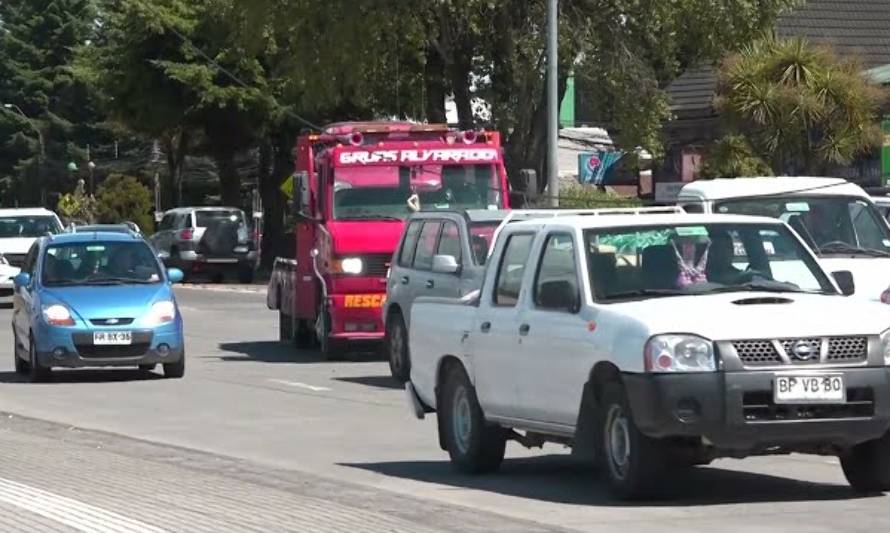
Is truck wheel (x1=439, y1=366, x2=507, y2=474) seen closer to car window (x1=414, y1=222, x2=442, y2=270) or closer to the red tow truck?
car window (x1=414, y1=222, x2=442, y2=270)

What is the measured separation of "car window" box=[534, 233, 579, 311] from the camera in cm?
1170

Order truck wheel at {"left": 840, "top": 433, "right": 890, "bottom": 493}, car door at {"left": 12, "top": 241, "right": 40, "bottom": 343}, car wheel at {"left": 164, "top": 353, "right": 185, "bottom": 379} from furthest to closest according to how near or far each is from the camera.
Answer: car door at {"left": 12, "top": 241, "right": 40, "bottom": 343}, car wheel at {"left": 164, "top": 353, "right": 185, "bottom": 379}, truck wheel at {"left": 840, "top": 433, "right": 890, "bottom": 493}

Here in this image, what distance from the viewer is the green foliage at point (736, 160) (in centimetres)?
3177

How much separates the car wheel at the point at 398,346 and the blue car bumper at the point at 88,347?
267 centimetres

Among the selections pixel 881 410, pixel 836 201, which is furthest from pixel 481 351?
pixel 836 201

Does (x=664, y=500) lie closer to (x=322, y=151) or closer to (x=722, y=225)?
(x=722, y=225)

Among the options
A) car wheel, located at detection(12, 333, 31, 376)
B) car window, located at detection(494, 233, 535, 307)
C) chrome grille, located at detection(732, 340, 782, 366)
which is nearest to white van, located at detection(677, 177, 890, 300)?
car window, located at detection(494, 233, 535, 307)

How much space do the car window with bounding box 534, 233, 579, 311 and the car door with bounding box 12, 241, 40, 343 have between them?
38.8 feet

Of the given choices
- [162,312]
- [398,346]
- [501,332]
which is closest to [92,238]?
[162,312]

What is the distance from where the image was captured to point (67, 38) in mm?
103250

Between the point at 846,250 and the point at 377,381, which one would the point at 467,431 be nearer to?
the point at 846,250

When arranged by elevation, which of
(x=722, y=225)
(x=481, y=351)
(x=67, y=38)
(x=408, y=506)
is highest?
(x=67, y=38)

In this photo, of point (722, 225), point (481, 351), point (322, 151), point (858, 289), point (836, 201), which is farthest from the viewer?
point (322, 151)

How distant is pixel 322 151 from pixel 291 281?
2428 millimetres
